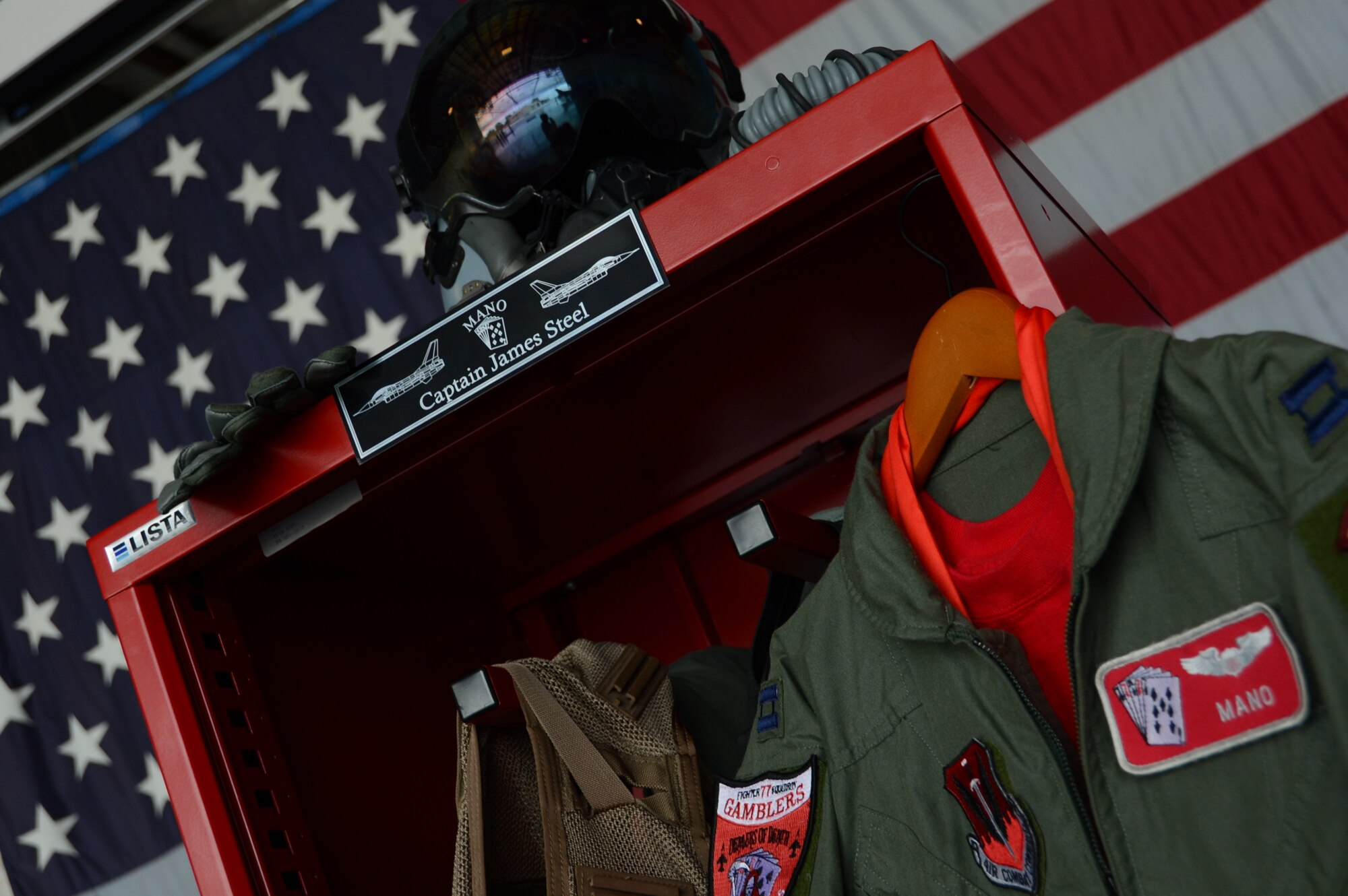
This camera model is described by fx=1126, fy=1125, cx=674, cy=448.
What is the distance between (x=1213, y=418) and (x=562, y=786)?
1.88 feet

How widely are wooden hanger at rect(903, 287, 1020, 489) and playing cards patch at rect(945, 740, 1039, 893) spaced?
0.70 ft

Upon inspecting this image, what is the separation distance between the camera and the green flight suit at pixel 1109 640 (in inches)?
21.3

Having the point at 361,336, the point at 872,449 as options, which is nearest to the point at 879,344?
the point at 872,449

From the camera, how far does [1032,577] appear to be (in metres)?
0.78

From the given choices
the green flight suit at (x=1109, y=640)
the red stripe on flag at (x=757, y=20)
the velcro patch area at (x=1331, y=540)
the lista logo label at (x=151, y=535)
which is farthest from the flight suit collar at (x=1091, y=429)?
the red stripe on flag at (x=757, y=20)

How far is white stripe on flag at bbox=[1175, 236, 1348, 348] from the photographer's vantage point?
146 cm

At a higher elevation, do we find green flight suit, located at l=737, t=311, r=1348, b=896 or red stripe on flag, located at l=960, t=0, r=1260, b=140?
red stripe on flag, located at l=960, t=0, r=1260, b=140

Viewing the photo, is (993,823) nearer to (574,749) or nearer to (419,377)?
(574,749)

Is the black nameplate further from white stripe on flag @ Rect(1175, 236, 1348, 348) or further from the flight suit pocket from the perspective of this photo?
white stripe on flag @ Rect(1175, 236, 1348, 348)

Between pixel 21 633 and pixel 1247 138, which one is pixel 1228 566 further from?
pixel 21 633

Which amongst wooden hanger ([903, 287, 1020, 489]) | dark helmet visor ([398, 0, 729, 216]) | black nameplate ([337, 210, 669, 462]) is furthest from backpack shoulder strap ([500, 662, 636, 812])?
dark helmet visor ([398, 0, 729, 216])

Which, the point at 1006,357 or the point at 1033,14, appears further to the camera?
the point at 1033,14

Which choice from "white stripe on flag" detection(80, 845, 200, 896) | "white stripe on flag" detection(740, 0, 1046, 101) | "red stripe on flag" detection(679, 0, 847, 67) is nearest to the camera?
"white stripe on flag" detection(740, 0, 1046, 101)

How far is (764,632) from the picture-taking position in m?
1.04
